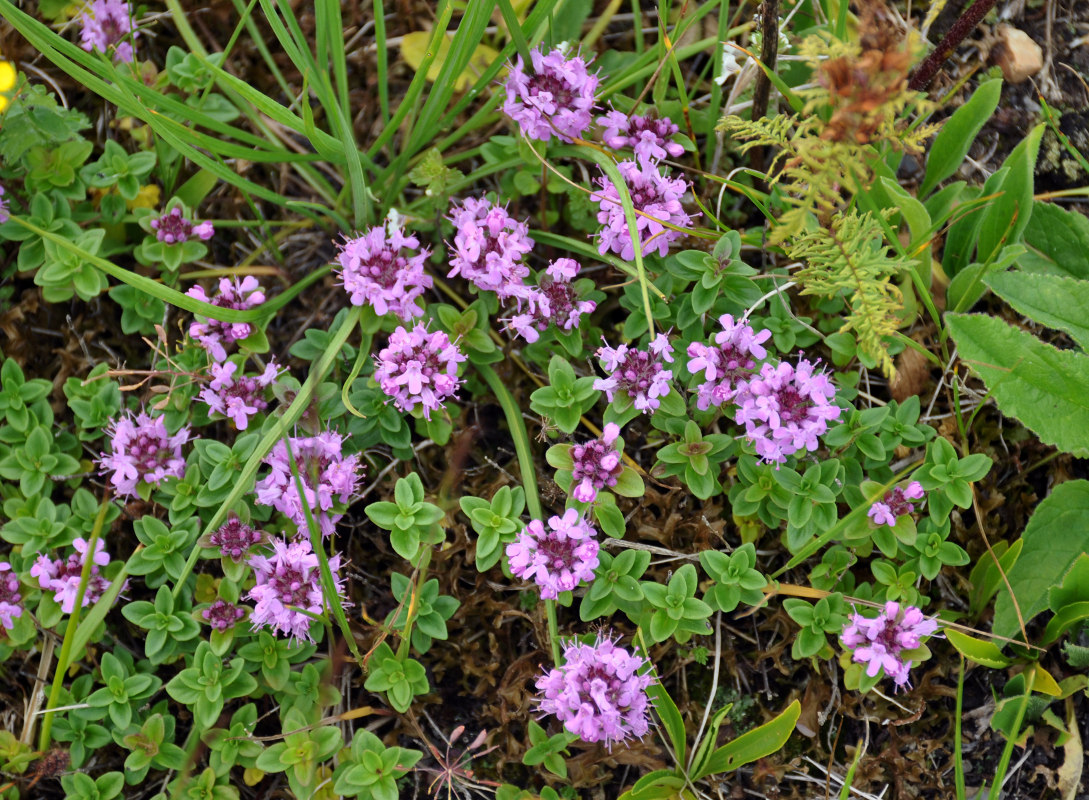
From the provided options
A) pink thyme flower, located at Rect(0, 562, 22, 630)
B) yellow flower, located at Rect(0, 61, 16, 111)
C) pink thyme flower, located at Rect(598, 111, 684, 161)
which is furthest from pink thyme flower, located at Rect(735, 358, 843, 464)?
yellow flower, located at Rect(0, 61, 16, 111)

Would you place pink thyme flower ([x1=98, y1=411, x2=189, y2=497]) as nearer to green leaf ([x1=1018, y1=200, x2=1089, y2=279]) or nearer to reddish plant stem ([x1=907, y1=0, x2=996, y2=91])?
reddish plant stem ([x1=907, y1=0, x2=996, y2=91])

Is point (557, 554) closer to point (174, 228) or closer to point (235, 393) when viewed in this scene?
point (235, 393)

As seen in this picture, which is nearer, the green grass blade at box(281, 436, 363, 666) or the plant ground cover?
the green grass blade at box(281, 436, 363, 666)

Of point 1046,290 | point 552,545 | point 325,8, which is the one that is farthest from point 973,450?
point 325,8

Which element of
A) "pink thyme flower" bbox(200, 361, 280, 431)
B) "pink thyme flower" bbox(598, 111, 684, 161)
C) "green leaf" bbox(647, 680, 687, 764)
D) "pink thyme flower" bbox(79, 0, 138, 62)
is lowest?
"green leaf" bbox(647, 680, 687, 764)

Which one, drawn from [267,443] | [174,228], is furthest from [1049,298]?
[174,228]

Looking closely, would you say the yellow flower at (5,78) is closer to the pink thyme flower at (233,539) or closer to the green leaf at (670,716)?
the pink thyme flower at (233,539)

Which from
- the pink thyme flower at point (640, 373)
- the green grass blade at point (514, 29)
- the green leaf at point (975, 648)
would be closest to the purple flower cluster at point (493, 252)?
the pink thyme flower at point (640, 373)
